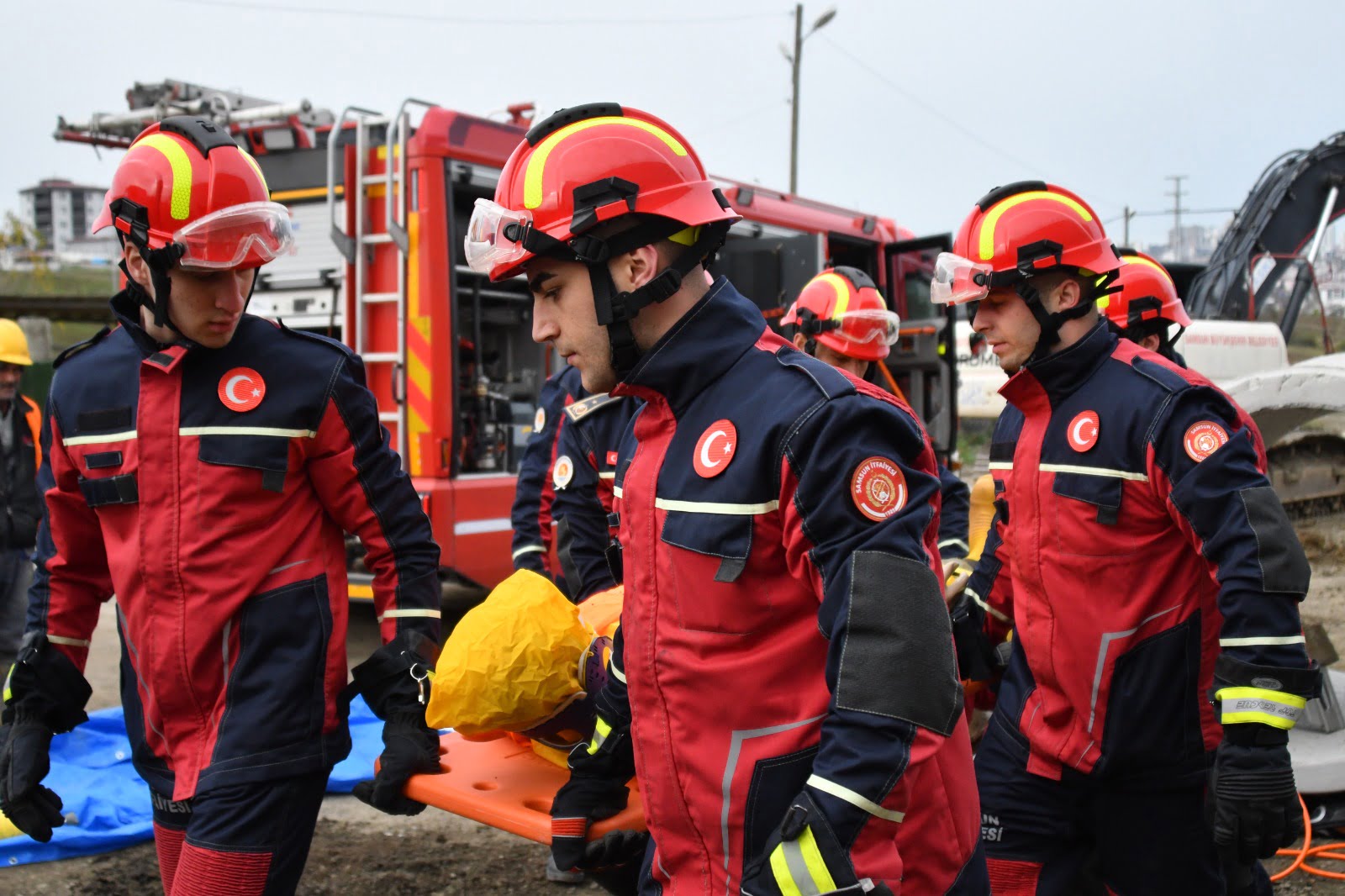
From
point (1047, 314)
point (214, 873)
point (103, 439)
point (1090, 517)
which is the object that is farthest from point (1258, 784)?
point (103, 439)

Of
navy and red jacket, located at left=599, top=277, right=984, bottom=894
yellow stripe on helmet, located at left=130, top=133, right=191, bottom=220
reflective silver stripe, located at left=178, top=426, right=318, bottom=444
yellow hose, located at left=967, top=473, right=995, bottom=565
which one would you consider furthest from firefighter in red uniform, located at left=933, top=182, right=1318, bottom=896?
yellow hose, located at left=967, top=473, right=995, bottom=565

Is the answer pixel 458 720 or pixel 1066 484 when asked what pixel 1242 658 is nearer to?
pixel 1066 484

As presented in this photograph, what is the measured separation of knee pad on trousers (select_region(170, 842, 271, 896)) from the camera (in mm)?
2455

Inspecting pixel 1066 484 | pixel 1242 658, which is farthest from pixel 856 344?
pixel 1242 658

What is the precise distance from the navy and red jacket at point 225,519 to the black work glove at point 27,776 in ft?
0.99

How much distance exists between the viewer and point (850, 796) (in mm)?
1556

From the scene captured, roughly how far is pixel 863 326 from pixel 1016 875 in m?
2.85

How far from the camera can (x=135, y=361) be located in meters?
2.73

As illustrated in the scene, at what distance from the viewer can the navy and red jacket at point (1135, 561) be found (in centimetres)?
269

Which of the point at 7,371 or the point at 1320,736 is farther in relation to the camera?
the point at 7,371

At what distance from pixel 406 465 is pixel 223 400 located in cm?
492

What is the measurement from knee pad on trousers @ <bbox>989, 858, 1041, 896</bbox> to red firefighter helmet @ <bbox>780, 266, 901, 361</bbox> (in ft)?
8.87

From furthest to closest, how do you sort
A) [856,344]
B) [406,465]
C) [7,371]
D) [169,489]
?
[406,465] → [7,371] → [856,344] → [169,489]

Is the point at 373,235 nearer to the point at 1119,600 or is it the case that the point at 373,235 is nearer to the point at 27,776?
the point at 27,776
